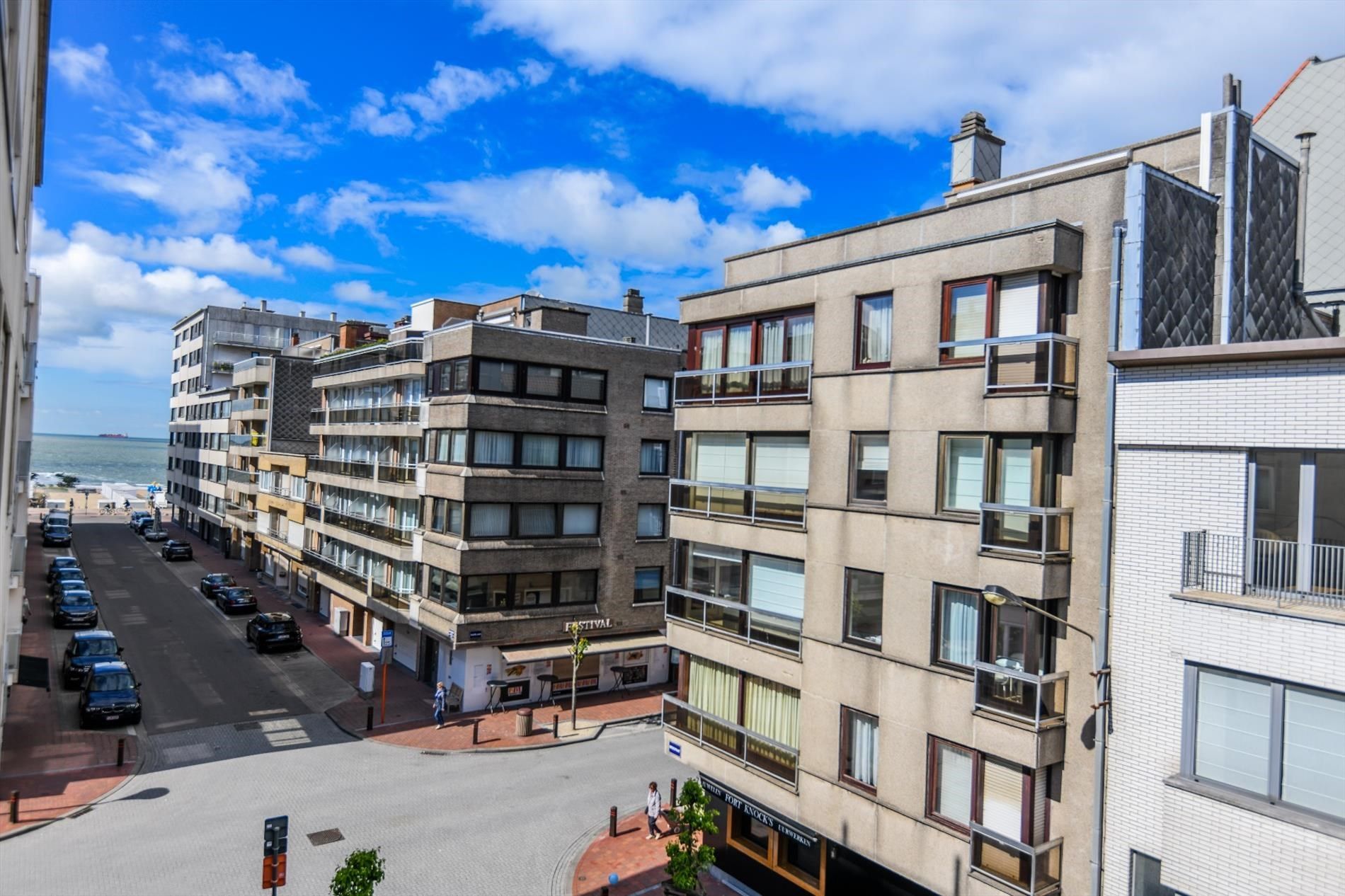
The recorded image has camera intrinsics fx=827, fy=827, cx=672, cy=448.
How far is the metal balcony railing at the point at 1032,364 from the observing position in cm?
1297

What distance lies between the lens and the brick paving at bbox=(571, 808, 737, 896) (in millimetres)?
19844

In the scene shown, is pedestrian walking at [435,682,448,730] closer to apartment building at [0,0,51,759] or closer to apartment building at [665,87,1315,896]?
apartment building at [0,0,51,759]

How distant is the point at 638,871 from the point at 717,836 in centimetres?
214

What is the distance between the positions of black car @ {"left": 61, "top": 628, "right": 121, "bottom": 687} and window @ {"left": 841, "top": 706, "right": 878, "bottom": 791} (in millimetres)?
30141

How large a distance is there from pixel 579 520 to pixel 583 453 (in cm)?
273

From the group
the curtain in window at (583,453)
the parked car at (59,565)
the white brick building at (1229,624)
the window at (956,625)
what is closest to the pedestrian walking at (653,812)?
the window at (956,625)

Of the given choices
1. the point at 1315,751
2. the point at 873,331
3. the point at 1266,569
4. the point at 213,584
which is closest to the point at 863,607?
the point at 873,331

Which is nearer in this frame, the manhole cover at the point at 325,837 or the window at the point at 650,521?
the manhole cover at the point at 325,837

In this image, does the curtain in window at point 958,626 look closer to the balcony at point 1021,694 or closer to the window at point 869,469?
the balcony at point 1021,694

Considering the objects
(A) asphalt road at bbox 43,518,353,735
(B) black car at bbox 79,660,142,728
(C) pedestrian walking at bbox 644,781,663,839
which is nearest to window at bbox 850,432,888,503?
(C) pedestrian walking at bbox 644,781,663,839

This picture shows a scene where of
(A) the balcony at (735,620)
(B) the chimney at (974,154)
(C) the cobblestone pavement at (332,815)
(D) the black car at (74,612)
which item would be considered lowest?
(C) the cobblestone pavement at (332,815)

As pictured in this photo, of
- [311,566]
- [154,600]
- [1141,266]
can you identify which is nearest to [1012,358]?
[1141,266]

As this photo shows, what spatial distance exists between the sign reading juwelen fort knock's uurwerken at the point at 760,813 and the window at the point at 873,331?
9524 mm

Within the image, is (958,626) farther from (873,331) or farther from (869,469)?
(873,331)
